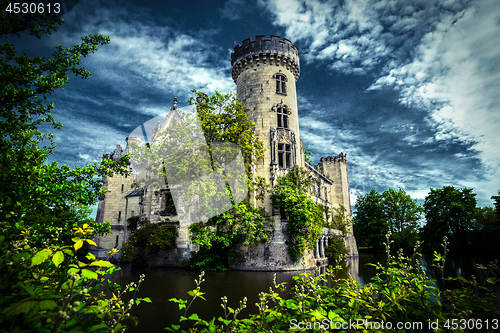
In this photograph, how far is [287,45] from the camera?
2580cm

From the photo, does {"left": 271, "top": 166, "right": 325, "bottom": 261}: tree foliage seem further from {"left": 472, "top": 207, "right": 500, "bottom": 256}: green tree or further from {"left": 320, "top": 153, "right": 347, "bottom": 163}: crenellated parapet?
{"left": 472, "top": 207, "right": 500, "bottom": 256}: green tree

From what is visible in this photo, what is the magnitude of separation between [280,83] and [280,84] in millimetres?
120

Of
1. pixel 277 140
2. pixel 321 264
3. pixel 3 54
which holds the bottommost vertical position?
pixel 321 264

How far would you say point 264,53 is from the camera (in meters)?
24.9

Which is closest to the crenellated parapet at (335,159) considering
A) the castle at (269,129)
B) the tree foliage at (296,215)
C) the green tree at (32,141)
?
the castle at (269,129)

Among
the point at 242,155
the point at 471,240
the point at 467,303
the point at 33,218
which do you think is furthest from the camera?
the point at 471,240

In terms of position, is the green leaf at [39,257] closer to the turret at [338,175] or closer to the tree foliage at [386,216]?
the turret at [338,175]

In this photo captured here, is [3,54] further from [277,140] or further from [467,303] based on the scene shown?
[277,140]

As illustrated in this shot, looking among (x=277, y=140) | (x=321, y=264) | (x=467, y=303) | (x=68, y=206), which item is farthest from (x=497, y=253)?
(x=68, y=206)

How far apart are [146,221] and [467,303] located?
86.3 feet

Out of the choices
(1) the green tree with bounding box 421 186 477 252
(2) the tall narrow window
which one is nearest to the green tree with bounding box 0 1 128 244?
(2) the tall narrow window

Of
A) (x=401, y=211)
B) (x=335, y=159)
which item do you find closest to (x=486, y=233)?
(x=401, y=211)

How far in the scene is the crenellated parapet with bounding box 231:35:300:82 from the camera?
25031mm

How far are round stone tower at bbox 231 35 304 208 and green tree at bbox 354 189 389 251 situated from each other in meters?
35.8
